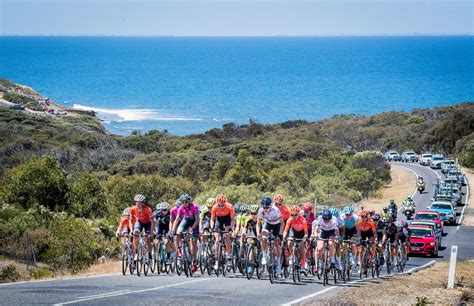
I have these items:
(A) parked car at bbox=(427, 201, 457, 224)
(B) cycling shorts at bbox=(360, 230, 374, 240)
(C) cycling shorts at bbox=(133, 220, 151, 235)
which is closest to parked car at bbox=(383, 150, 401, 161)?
(A) parked car at bbox=(427, 201, 457, 224)

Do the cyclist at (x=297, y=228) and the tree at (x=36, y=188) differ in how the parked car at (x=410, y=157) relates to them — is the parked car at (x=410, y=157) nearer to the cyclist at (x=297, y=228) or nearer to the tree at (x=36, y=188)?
the tree at (x=36, y=188)

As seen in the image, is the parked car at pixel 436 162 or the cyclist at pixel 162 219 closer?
the cyclist at pixel 162 219

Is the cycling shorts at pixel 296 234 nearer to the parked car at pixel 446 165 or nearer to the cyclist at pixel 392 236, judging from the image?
the cyclist at pixel 392 236

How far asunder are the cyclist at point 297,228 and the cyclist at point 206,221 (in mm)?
1816

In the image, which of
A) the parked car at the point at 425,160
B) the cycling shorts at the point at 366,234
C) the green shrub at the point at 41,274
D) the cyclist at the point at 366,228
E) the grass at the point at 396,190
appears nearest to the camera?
the cyclist at the point at 366,228

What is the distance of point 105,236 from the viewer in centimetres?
3125

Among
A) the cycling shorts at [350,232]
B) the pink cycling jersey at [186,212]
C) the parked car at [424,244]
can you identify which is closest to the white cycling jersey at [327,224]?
the cycling shorts at [350,232]

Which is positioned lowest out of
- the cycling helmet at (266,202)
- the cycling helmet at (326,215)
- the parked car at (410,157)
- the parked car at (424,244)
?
the parked car at (424,244)

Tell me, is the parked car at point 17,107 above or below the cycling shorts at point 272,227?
above

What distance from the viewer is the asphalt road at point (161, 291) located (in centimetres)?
1381

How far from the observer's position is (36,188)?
3759 centimetres

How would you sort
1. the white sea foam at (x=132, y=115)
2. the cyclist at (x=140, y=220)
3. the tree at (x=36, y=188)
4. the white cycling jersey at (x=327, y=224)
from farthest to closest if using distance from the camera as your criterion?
1. the white sea foam at (x=132, y=115)
2. the tree at (x=36, y=188)
3. the cyclist at (x=140, y=220)
4. the white cycling jersey at (x=327, y=224)

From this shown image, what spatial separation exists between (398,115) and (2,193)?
268ft

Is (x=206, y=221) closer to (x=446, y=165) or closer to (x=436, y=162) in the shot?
(x=446, y=165)
